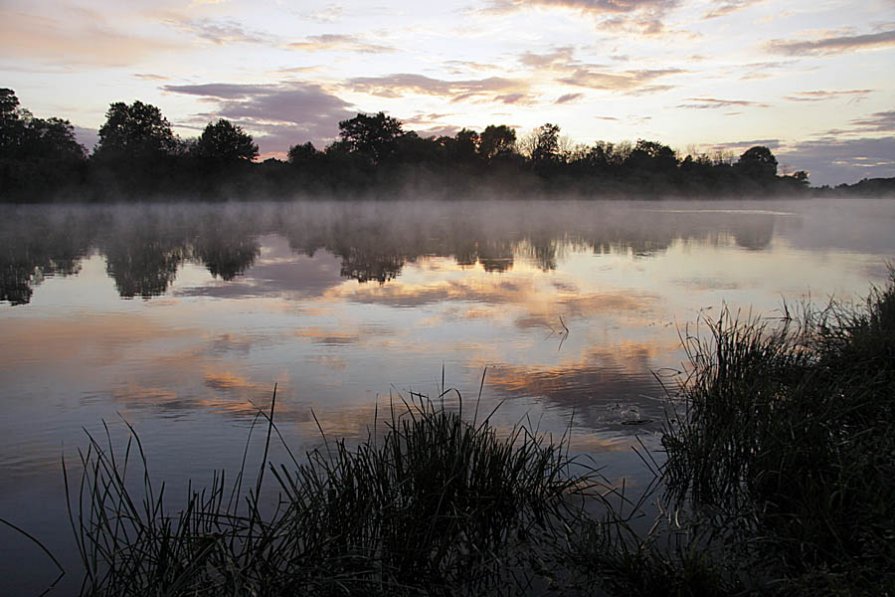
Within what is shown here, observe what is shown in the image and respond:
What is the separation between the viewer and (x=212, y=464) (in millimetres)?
4000

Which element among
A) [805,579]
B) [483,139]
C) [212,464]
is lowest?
[212,464]

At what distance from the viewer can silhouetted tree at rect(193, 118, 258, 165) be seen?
2126 inches

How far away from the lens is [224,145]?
179 feet

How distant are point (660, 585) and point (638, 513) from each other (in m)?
0.82

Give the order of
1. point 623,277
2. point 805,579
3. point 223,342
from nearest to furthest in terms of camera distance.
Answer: point 805,579 → point 223,342 → point 623,277

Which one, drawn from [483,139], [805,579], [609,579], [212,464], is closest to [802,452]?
[805,579]

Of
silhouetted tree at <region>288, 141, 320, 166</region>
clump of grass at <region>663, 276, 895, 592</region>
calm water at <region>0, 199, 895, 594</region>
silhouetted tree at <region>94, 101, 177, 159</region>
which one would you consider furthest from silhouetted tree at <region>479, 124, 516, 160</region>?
clump of grass at <region>663, 276, 895, 592</region>

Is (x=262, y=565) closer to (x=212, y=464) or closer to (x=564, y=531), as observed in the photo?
(x=564, y=531)

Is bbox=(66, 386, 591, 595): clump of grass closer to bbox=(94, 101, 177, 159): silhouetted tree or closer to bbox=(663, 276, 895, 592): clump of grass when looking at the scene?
bbox=(663, 276, 895, 592): clump of grass

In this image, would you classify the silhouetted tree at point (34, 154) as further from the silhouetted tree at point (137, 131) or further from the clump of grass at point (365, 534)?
the clump of grass at point (365, 534)

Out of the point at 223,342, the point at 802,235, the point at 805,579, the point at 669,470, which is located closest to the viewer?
the point at 805,579

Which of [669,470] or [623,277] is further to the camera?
[623,277]

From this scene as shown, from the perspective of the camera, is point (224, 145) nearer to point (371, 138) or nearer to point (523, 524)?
point (371, 138)

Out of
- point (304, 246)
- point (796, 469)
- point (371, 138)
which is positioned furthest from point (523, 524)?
point (371, 138)
